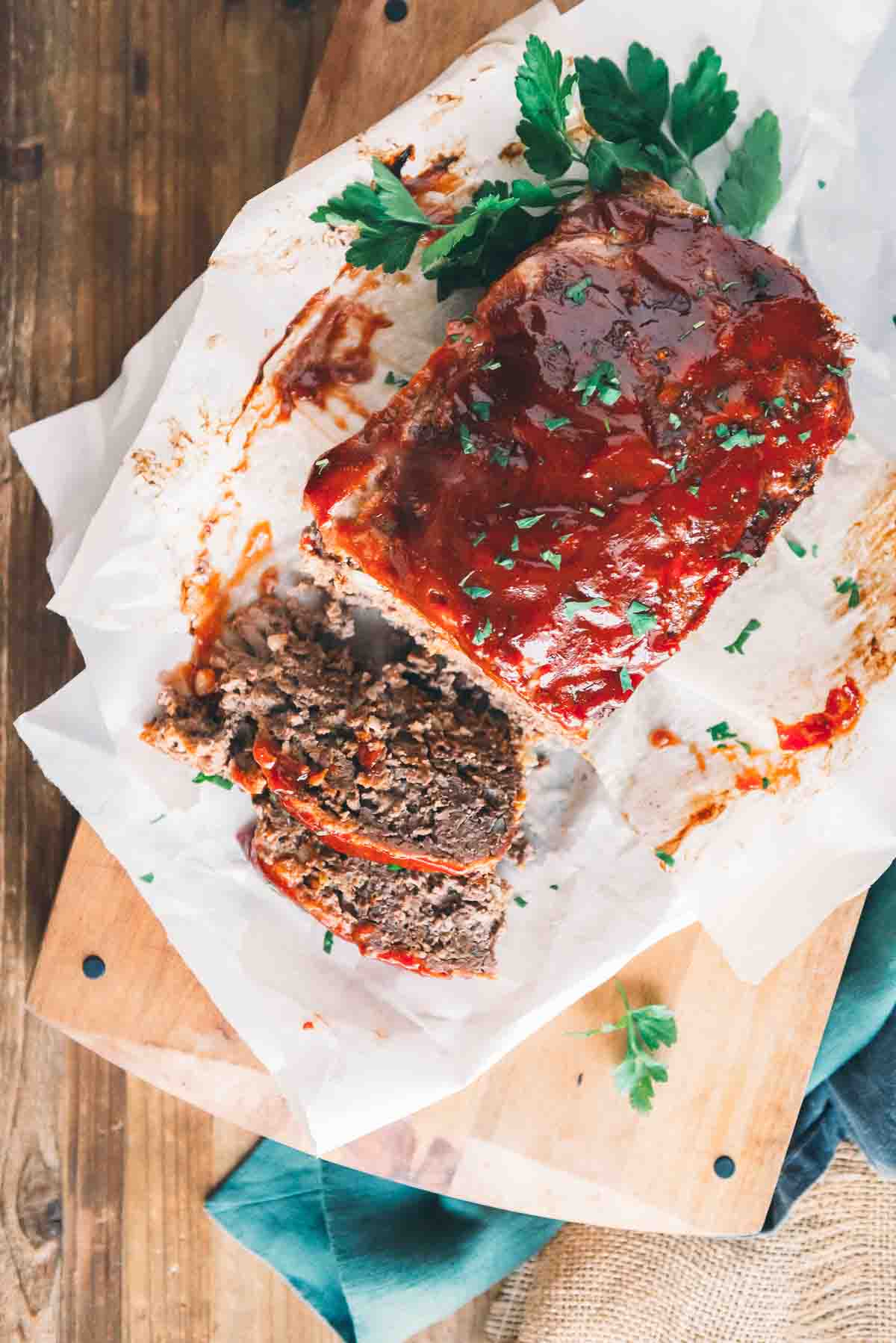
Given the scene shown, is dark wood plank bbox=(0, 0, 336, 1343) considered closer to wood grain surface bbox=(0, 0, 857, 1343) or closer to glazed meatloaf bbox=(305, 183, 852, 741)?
wood grain surface bbox=(0, 0, 857, 1343)

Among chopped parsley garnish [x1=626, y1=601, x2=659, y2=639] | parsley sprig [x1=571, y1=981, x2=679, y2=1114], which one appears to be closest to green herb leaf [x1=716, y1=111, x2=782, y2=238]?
chopped parsley garnish [x1=626, y1=601, x2=659, y2=639]

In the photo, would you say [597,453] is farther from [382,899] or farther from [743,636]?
[382,899]

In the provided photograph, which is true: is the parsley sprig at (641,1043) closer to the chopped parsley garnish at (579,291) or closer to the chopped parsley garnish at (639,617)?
the chopped parsley garnish at (639,617)

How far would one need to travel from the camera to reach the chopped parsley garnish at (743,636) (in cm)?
492

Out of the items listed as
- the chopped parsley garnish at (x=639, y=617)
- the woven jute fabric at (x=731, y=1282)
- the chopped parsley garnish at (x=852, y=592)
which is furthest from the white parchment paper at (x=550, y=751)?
the woven jute fabric at (x=731, y=1282)

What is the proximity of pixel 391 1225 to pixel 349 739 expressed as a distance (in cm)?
267

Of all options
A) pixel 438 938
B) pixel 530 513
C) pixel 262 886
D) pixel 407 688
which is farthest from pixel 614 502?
pixel 262 886

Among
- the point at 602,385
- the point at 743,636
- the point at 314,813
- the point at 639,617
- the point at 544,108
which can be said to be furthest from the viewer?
the point at 743,636

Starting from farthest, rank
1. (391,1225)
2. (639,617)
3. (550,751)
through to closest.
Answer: (391,1225) < (550,751) < (639,617)

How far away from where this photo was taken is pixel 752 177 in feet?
14.9

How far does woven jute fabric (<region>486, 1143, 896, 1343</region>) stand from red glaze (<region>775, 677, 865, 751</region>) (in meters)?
2.41

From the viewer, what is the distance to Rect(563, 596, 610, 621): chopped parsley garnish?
12.9 ft

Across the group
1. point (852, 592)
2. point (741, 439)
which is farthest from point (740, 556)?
point (852, 592)

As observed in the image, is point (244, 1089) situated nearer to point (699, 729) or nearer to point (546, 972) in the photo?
point (546, 972)
